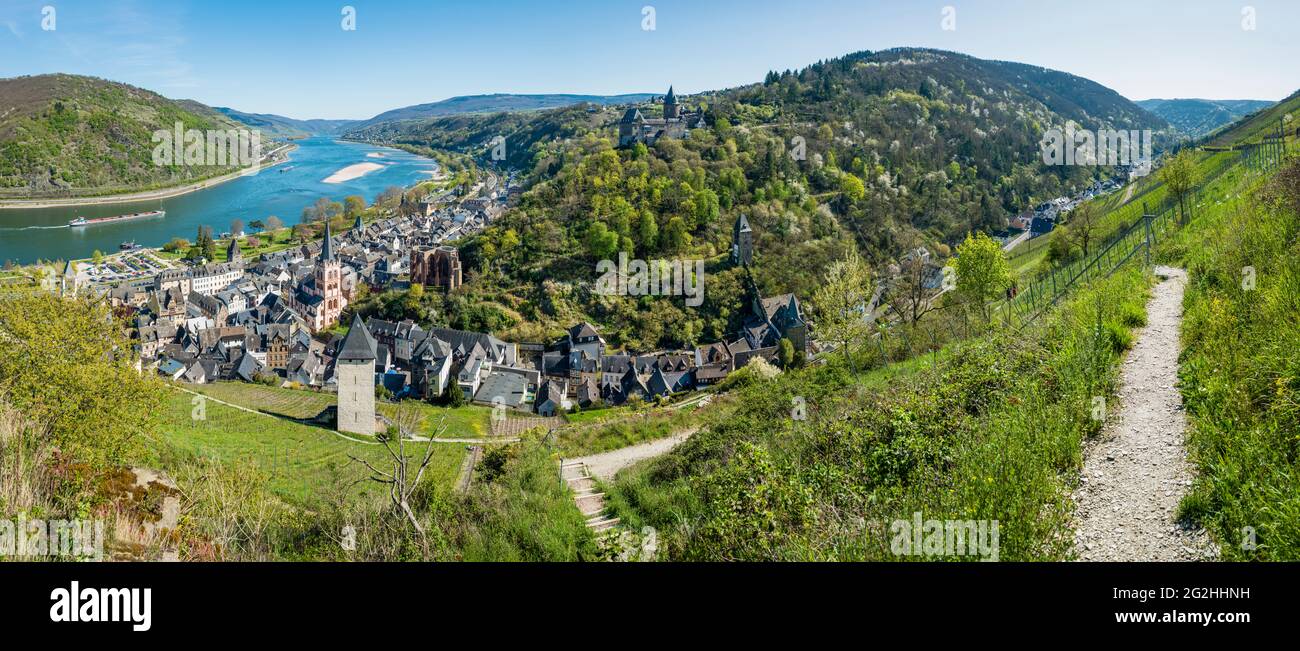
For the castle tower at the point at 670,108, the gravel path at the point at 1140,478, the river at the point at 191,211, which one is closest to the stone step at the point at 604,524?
the gravel path at the point at 1140,478

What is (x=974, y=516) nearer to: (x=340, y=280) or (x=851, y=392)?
(x=851, y=392)

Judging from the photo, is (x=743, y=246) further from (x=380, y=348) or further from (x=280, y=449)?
(x=280, y=449)

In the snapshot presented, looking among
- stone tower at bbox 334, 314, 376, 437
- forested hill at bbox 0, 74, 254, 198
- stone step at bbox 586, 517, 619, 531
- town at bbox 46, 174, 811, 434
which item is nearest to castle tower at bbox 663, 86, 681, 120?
town at bbox 46, 174, 811, 434

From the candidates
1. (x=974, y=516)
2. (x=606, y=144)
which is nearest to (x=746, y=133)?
(x=606, y=144)

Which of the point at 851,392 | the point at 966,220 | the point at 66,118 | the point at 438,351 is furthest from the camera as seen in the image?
the point at 66,118

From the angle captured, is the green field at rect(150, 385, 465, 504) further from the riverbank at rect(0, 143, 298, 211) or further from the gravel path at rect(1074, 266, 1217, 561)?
the riverbank at rect(0, 143, 298, 211)

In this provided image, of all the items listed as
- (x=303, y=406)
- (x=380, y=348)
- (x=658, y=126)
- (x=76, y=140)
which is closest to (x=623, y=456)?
(x=303, y=406)
